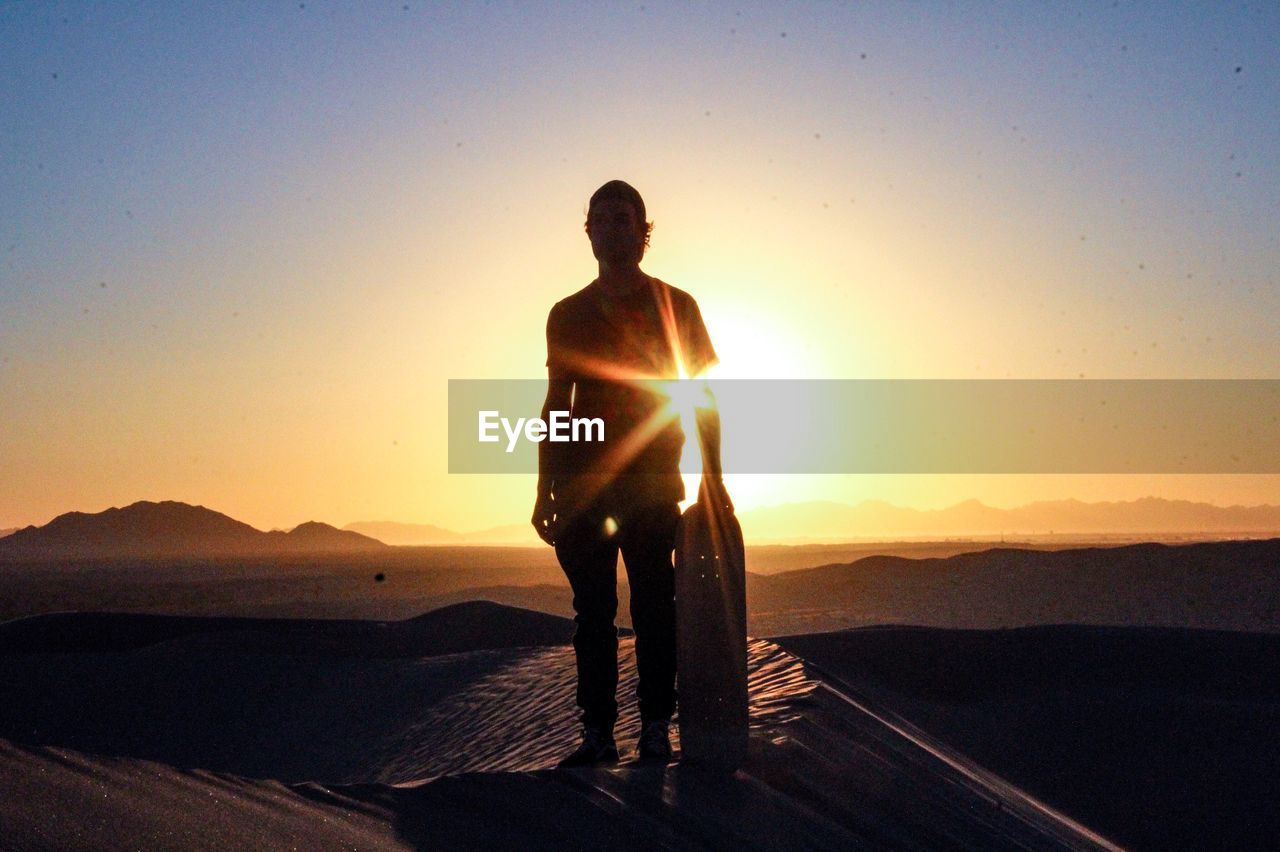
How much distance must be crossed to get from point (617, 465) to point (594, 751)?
0.93 m

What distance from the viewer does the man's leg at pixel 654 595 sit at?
3627 millimetres

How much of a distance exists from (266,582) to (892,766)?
124ft

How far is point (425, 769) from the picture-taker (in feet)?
16.6

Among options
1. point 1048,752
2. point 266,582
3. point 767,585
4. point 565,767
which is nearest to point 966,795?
point 565,767

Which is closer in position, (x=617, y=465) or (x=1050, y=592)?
(x=617, y=465)

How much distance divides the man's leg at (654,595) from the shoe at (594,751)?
163 mm

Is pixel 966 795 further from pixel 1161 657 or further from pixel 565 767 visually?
pixel 1161 657

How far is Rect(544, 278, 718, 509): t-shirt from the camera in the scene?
368 centimetres

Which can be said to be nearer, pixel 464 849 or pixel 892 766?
pixel 464 849

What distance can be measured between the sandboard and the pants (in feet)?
0.30

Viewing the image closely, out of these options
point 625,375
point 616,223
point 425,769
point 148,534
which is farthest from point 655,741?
point 148,534

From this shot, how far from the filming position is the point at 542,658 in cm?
711

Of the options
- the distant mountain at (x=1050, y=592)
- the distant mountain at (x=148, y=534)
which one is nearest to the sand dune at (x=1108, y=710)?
the distant mountain at (x=1050, y=592)

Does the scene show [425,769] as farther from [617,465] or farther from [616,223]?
[616,223]
